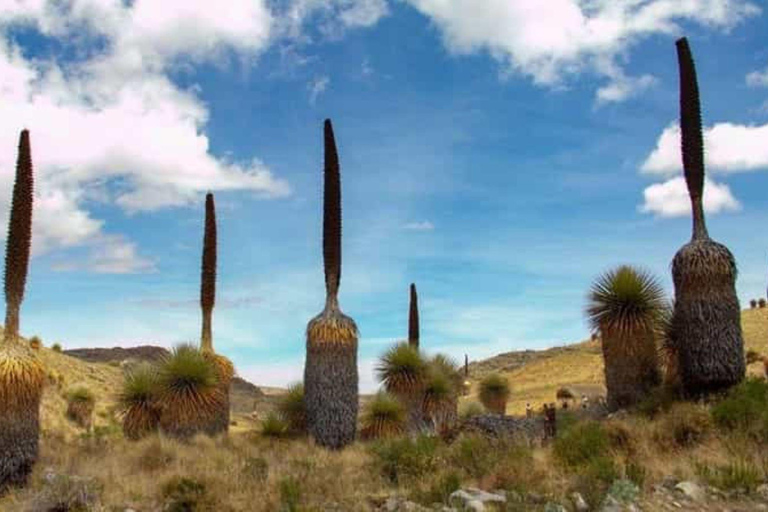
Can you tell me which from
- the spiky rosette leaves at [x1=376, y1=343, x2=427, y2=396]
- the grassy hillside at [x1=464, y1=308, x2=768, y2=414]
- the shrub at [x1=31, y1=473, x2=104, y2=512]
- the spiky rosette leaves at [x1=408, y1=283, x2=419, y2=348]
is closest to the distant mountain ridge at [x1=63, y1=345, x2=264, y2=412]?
the grassy hillside at [x1=464, y1=308, x2=768, y2=414]

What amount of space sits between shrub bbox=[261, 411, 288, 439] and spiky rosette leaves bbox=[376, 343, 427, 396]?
3.96m

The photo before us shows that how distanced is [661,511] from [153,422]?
18000 millimetres

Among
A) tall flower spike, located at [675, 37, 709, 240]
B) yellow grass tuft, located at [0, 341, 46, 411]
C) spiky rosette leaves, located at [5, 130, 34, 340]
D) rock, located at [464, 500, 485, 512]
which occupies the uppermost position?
tall flower spike, located at [675, 37, 709, 240]

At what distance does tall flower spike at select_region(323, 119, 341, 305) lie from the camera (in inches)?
903

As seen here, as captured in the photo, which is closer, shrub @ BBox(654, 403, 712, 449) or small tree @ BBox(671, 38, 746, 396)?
shrub @ BBox(654, 403, 712, 449)

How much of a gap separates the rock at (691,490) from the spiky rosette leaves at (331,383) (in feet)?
38.9

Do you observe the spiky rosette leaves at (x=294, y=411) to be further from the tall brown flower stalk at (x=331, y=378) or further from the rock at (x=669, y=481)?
the rock at (x=669, y=481)

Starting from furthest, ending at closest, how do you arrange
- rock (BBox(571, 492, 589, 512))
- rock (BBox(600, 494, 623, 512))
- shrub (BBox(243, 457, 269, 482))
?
shrub (BBox(243, 457, 269, 482))
rock (BBox(571, 492, 589, 512))
rock (BBox(600, 494, 623, 512))

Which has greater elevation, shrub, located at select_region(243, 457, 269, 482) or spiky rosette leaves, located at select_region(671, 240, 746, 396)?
spiky rosette leaves, located at select_region(671, 240, 746, 396)

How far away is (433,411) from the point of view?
87.1 ft

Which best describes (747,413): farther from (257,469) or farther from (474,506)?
(257,469)

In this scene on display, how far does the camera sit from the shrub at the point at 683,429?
50.0 ft

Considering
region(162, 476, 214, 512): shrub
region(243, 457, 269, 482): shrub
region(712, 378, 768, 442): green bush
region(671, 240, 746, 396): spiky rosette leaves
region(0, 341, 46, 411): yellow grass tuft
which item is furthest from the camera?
region(671, 240, 746, 396): spiky rosette leaves

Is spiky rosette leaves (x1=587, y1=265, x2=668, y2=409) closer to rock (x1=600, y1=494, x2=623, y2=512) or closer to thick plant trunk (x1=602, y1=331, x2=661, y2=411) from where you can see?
thick plant trunk (x1=602, y1=331, x2=661, y2=411)
